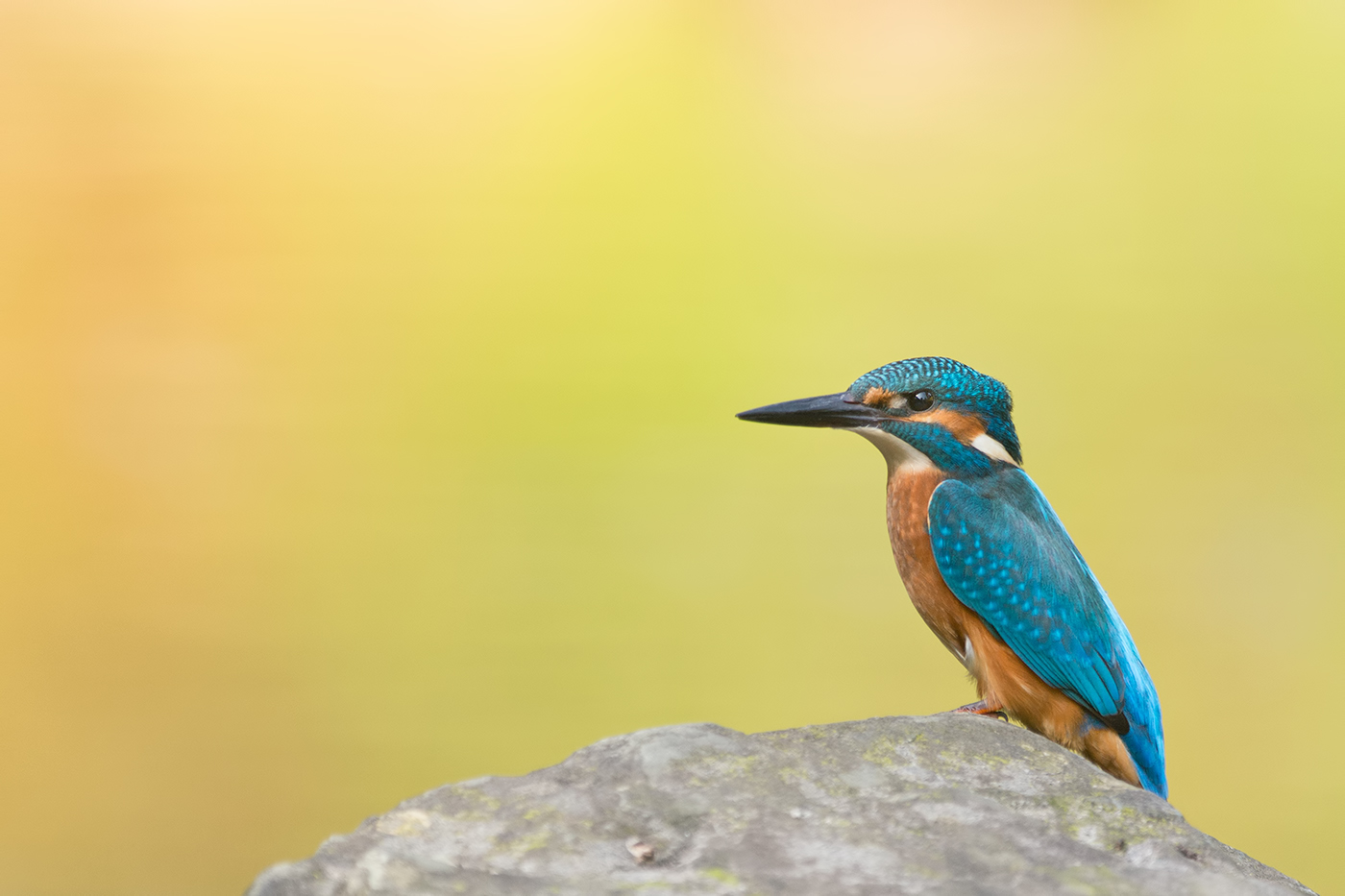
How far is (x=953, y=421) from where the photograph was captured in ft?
6.23

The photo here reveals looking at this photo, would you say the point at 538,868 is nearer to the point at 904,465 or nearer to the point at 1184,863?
the point at 1184,863

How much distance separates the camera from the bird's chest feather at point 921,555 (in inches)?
74.3

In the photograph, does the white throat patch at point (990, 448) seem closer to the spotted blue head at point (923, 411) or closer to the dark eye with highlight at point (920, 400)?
the spotted blue head at point (923, 411)

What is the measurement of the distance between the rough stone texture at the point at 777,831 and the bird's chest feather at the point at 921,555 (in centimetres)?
44

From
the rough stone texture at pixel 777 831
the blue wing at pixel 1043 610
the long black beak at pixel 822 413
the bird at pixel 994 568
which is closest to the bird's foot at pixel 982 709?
the bird at pixel 994 568

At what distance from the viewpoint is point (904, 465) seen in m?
1.94

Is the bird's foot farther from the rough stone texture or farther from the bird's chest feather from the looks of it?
the rough stone texture

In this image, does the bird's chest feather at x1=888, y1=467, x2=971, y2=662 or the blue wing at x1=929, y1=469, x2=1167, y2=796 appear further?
the bird's chest feather at x1=888, y1=467, x2=971, y2=662

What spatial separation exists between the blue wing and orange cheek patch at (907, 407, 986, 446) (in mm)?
94

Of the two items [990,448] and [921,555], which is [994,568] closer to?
[921,555]

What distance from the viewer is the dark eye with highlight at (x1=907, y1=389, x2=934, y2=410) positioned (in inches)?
74.4

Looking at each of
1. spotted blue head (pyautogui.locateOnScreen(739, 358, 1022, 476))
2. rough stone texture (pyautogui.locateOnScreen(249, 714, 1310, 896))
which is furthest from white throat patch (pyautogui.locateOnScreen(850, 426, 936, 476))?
rough stone texture (pyautogui.locateOnScreen(249, 714, 1310, 896))

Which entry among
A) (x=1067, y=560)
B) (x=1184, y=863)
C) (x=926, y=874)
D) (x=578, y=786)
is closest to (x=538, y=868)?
(x=578, y=786)

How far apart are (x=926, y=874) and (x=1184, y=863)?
33cm
